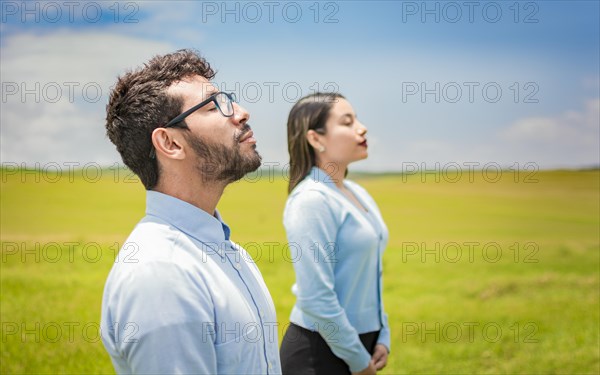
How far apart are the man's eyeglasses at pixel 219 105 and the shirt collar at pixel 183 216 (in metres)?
0.23

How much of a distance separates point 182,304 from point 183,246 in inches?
8.1

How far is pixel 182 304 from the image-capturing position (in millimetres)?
1396

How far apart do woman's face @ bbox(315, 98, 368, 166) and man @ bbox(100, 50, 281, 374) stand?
3.56 feet

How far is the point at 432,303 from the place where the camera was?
28.4 feet

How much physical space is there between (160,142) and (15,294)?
785 cm

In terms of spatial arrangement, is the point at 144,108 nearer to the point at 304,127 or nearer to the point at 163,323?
the point at 163,323

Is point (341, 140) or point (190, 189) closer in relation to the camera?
point (190, 189)

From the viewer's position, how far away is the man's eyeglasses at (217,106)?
174cm

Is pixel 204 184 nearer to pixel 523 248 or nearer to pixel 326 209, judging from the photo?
pixel 326 209

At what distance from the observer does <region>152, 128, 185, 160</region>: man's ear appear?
171cm

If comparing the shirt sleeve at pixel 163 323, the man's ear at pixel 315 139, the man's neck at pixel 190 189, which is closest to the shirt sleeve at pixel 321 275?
the man's ear at pixel 315 139

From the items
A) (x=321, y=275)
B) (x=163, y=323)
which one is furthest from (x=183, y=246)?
(x=321, y=275)

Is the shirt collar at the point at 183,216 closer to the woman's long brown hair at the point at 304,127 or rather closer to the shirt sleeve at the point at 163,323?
the shirt sleeve at the point at 163,323

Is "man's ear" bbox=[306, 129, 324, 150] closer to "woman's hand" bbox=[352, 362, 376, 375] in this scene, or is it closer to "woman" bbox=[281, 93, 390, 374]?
"woman" bbox=[281, 93, 390, 374]
